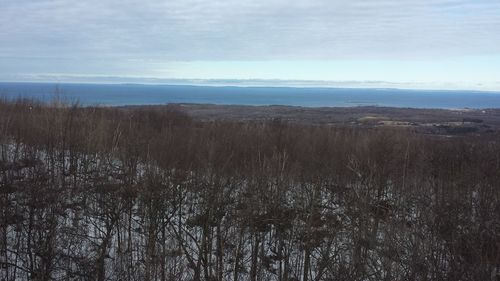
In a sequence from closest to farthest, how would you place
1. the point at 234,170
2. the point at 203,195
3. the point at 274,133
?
1. the point at 203,195
2. the point at 234,170
3. the point at 274,133

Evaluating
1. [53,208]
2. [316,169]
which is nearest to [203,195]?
[53,208]

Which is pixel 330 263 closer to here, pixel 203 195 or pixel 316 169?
pixel 203 195

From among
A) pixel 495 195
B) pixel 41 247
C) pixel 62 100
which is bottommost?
pixel 41 247

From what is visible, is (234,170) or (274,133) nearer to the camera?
(234,170)

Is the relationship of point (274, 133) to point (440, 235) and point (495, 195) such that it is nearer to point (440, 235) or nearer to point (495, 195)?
point (495, 195)

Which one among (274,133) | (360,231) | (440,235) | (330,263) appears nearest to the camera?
(440,235)

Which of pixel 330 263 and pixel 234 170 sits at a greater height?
pixel 234 170

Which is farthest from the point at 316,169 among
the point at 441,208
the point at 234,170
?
the point at 441,208
